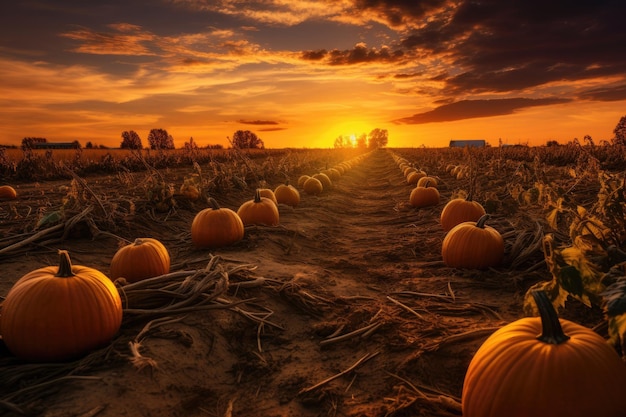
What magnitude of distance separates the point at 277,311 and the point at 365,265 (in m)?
2.07

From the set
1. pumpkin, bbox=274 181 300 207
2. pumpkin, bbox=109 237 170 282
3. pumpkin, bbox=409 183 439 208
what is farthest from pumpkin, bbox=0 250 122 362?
pumpkin, bbox=409 183 439 208

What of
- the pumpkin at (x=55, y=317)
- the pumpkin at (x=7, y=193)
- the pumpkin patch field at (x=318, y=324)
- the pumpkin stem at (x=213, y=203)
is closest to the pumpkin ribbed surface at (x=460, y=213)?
the pumpkin patch field at (x=318, y=324)

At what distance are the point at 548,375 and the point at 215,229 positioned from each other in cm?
518

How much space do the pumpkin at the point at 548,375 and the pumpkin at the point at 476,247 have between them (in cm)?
289

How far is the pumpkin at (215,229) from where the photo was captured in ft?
21.4

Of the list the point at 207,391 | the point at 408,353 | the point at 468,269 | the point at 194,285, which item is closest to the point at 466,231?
the point at 468,269

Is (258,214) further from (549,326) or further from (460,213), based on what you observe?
(549,326)

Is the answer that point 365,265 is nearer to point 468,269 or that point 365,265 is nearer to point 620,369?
point 468,269

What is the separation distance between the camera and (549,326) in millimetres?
2158

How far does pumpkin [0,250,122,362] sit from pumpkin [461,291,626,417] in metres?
2.58

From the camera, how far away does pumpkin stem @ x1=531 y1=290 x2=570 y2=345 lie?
211 centimetres

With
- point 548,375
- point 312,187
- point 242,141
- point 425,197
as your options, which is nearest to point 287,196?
point 312,187

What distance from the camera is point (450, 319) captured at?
390cm

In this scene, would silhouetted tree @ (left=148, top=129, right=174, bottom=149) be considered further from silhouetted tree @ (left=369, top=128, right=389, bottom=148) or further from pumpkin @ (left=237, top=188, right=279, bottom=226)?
silhouetted tree @ (left=369, top=128, right=389, bottom=148)
